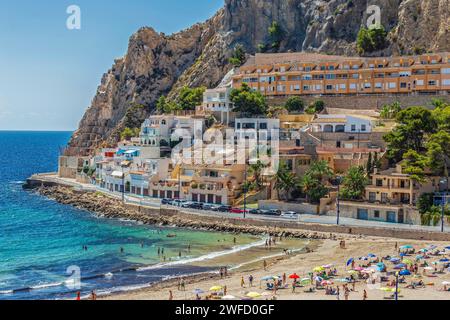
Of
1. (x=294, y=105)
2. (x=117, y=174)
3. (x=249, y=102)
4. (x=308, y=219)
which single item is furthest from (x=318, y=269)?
(x=294, y=105)

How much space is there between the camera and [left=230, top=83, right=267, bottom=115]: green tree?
86188 mm

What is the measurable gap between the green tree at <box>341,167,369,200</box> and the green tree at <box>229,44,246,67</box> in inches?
2210

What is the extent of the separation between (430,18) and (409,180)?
41515 mm

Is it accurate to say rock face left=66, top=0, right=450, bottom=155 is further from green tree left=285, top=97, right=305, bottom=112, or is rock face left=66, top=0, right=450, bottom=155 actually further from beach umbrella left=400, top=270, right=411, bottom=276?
beach umbrella left=400, top=270, right=411, bottom=276

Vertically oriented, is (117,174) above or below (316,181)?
below

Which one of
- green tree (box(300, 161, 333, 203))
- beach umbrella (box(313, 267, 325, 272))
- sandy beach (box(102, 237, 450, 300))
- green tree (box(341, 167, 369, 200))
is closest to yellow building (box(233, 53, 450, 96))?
green tree (box(300, 161, 333, 203))

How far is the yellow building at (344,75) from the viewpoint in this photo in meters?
80.2

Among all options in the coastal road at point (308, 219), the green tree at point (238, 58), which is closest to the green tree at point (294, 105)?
the green tree at point (238, 58)

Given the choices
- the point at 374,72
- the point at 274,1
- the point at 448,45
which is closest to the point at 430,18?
the point at 448,45

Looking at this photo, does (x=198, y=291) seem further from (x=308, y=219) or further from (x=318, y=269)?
(x=308, y=219)

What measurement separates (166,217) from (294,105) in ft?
101

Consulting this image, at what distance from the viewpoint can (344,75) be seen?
8769 cm

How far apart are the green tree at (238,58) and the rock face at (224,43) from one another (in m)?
4.06

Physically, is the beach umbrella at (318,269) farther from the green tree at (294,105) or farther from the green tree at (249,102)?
the green tree at (294,105)
